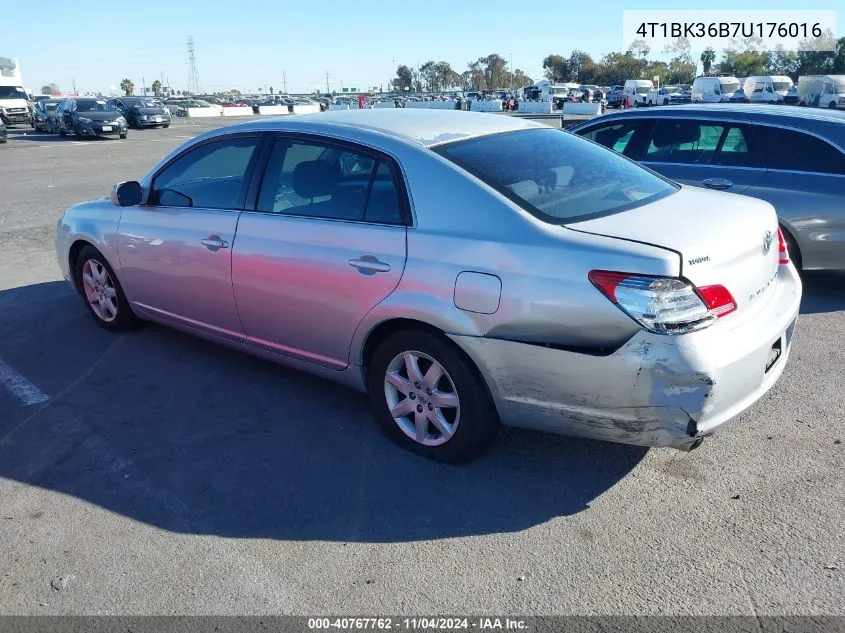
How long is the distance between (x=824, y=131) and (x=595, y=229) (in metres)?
3.85

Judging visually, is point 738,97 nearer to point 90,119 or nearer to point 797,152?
point 90,119

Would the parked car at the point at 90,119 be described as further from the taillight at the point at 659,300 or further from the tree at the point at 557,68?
the tree at the point at 557,68

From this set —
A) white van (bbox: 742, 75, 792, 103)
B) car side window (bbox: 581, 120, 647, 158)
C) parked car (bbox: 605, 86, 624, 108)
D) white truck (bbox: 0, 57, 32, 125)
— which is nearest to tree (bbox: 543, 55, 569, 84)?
parked car (bbox: 605, 86, 624, 108)

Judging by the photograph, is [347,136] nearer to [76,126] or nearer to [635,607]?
[635,607]

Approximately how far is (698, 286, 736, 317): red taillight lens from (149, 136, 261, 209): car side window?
106 inches

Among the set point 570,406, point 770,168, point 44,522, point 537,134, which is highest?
point 537,134

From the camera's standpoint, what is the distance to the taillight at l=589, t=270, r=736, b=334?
293cm

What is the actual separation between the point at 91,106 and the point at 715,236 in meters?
30.4

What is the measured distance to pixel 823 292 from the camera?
6406 millimetres

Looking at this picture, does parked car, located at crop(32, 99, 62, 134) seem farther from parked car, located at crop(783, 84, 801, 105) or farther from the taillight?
parked car, located at crop(783, 84, 801, 105)

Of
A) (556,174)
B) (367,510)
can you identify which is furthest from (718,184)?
(367,510)

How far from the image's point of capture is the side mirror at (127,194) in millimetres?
4984

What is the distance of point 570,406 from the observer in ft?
10.4

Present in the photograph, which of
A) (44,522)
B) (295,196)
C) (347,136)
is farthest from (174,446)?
(347,136)
